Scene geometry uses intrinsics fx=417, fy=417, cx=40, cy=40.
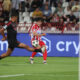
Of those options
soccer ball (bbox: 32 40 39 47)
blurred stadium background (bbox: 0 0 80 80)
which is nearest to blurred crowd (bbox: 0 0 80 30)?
blurred stadium background (bbox: 0 0 80 80)

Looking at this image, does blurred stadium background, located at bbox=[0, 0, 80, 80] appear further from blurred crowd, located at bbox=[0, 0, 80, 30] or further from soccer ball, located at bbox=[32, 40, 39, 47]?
soccer ball, located at bbox=[32, 40, 39, 47]

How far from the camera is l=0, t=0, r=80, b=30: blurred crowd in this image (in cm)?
2342

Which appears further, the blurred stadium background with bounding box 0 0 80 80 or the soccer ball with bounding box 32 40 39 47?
the soccer ball with bounding box 32 40 39 47

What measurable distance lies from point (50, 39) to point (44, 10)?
425cm

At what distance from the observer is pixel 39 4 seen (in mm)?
25312

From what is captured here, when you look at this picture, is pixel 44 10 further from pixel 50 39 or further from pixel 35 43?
pixel 35 43

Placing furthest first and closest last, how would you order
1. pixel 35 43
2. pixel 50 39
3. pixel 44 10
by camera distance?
1. pixel 44 10
2. pixel 50 39
3. pixel 35 43

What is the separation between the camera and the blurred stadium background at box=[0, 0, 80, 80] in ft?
44.0

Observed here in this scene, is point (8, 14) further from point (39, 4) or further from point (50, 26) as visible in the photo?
point (50, 26)

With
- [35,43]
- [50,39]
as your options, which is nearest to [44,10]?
[50,39]

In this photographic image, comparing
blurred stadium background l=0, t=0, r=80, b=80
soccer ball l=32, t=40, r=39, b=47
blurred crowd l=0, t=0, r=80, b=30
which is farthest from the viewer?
blurred crowd l=0, t=0, r=80, b=30

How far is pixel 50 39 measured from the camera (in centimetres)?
2130

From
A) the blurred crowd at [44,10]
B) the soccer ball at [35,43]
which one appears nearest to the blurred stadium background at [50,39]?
the blurred crowd at [44,10]

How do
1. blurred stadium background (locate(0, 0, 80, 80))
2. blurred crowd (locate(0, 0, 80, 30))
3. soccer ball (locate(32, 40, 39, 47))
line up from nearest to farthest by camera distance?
blurred stadium background (locate(0, 0, 80, 80)) → soccer ball (locate(32, 40, 39, 47)) → blurred crowd (locate(0, 0, 80, 30))
